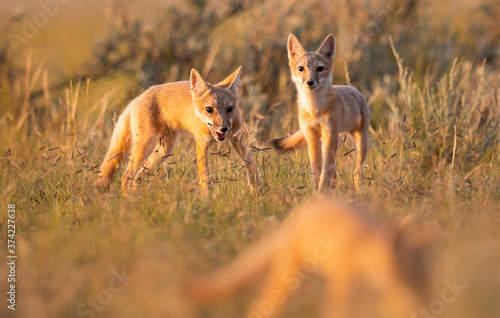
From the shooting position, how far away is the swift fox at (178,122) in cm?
542

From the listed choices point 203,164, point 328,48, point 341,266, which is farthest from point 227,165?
point 341,266

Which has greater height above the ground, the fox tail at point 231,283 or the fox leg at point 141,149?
the fox tail at point 231,283

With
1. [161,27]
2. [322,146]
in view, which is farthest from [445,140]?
[161,27]

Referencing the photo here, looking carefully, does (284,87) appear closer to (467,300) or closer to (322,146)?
(322,146)

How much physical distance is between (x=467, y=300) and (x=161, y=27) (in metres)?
7.97

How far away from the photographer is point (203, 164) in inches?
209

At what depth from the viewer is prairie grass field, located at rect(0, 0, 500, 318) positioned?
270cm

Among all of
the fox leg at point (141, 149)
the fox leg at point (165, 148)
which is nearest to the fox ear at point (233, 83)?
the fox leg at point (165, 148)

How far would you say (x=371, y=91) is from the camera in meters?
9.55

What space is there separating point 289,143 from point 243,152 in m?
0.51

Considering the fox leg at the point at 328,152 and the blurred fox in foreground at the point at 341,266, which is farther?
the fox leg at the point at 328,152

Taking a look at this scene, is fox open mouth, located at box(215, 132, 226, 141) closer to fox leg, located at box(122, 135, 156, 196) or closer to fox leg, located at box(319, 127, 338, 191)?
fox leg, located at box(122, 135, 156, 196)

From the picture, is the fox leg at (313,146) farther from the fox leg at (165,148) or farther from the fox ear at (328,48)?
the fox leg at (165,148)

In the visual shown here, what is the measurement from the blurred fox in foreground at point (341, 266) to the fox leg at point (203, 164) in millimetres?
2320
